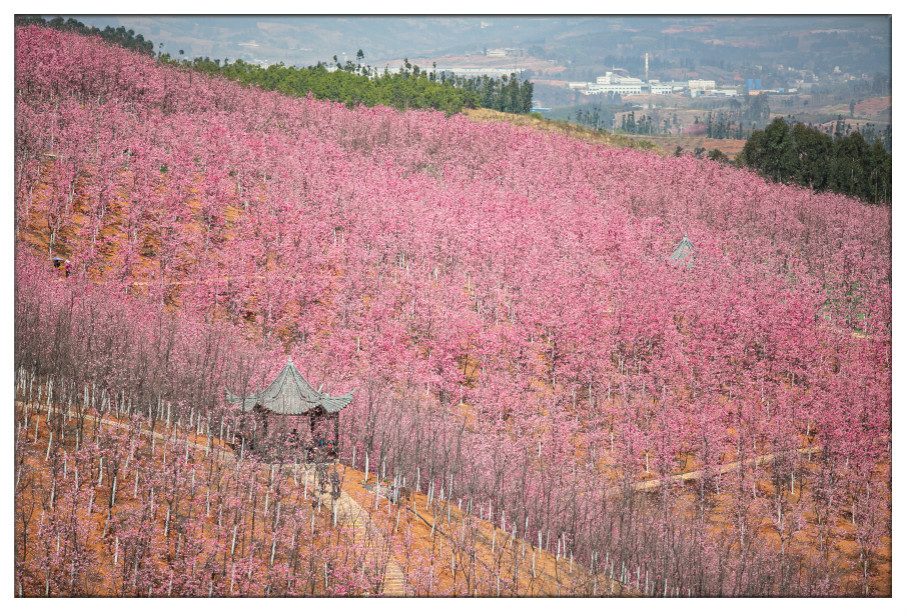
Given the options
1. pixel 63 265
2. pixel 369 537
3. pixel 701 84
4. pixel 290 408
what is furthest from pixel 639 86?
pixel 63 265

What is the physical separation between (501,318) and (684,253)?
10.4 meters

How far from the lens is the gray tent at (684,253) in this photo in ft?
116

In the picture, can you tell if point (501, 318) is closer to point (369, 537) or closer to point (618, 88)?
point (618, 88)

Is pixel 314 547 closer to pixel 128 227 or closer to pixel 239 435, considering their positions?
→ pixel 239 435

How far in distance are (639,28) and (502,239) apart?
17323mm

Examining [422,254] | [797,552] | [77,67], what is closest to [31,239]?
[77,67]

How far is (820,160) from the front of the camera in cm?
3369

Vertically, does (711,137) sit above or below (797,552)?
above

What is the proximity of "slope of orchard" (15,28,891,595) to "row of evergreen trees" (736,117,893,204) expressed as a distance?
100cm

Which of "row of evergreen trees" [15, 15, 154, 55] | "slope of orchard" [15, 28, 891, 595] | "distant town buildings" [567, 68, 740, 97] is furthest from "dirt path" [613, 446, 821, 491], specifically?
"row of evergreen trees" [15, 15, 154, 55]

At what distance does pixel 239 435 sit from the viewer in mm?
18516

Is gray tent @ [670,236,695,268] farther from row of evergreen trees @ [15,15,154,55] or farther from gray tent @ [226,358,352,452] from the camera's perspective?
row of evergreen trees @ [15,15,154,55]

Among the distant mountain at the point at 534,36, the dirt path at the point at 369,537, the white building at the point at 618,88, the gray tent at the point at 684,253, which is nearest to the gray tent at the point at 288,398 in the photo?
the dirt path at the point at 369,537

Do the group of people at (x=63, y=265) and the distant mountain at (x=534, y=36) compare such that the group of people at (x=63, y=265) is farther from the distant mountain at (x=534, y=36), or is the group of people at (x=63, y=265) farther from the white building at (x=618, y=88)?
the white building at (x=618, y=88)
